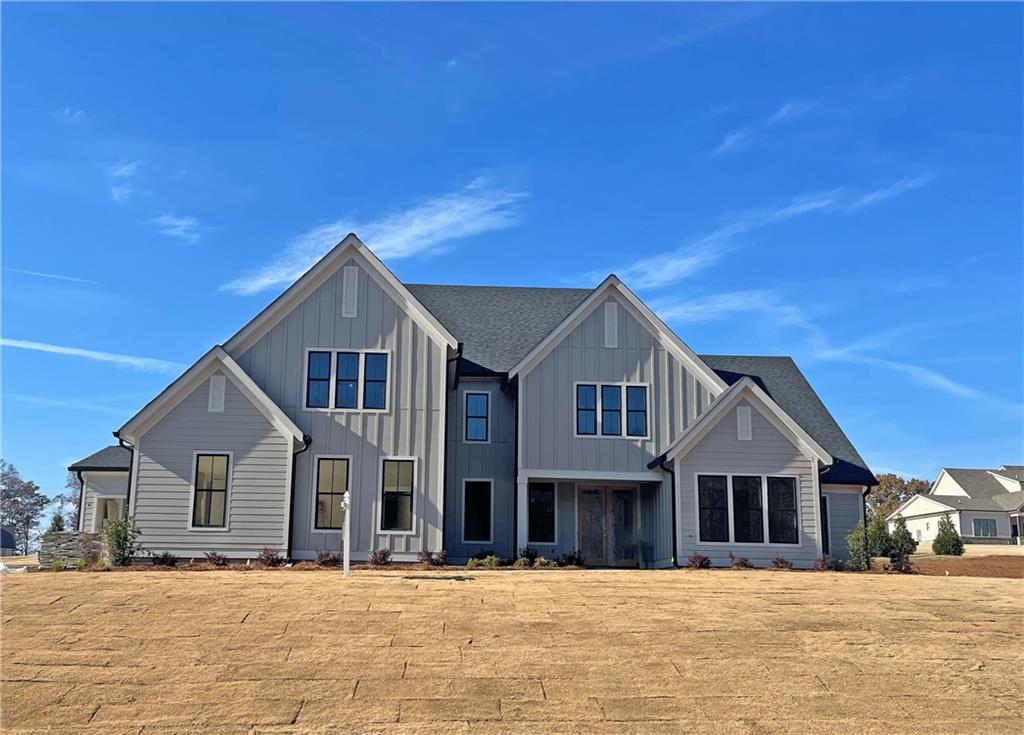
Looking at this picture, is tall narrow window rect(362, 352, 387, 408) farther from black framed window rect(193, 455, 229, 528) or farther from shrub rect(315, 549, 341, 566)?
shrub rect(315, 549, 341, 566)

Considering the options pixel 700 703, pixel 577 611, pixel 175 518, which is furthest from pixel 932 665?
pixel 175 518

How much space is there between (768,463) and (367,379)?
1109 centimetres

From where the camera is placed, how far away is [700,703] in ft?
39.9

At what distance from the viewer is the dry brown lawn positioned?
11648 mm

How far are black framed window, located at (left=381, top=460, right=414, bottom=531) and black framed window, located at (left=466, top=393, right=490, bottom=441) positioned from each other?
3.41m

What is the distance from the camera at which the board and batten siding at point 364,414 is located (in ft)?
82.8

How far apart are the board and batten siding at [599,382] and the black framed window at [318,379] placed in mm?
5343

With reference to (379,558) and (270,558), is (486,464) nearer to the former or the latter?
(379,558)

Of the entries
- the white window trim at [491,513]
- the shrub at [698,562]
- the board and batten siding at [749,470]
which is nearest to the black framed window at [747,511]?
the board and batten siding at [749,470]

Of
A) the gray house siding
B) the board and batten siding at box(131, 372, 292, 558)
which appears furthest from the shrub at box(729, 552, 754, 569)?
the board and batten siding at box(131, 372, 292, 558)

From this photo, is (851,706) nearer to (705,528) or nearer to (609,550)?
(705,528)

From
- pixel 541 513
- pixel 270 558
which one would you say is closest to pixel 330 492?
pixel 270 558

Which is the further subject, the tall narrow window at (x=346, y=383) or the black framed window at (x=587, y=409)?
the black framed window at (x=587, y=409)

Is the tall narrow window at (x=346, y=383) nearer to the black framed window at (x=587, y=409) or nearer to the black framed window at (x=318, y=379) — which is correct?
the black framed window at (x=318, y=379)
